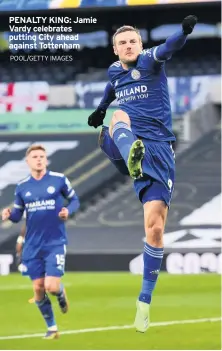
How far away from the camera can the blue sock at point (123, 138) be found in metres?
6.64

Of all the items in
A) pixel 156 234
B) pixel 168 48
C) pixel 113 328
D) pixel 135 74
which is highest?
pixel 168 48

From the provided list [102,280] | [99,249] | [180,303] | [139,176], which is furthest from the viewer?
[99,249]

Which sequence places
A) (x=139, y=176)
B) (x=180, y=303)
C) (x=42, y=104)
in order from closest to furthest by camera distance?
(x=139, y=176) < (x=180, y=303) < (x=42, y=104)

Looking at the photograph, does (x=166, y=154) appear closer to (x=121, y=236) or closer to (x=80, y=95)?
(x=121, y=236)

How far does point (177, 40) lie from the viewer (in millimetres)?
6355

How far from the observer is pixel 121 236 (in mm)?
18312

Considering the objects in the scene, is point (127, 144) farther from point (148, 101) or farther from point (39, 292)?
point (39, 292)

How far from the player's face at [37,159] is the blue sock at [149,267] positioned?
250 centimetres

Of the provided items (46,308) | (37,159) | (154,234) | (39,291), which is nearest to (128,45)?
(154,234)

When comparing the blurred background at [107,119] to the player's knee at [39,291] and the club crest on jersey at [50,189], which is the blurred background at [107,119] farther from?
the club crest on jersey at [50,189]

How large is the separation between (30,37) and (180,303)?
5.06 metres

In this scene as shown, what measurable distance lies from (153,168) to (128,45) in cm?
81

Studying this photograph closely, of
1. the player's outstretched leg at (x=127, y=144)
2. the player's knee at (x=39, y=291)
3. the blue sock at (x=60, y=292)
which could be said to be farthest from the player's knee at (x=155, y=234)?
the blue sock at (x=60, y=292)

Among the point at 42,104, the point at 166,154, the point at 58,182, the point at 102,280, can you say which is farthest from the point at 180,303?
the point at 42,104
